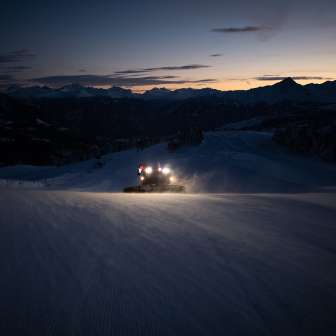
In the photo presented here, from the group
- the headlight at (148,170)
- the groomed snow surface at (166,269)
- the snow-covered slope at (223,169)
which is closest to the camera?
the groomed snow surface at (166,269)

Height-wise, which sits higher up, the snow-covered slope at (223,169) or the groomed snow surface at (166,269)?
the groomed snow surface at (166,269)

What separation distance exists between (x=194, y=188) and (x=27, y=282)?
964 inches

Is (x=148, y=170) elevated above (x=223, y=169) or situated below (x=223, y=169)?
above

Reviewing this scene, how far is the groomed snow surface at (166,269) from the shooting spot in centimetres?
388

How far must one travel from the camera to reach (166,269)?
17.1 ft

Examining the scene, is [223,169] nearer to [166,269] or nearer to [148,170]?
[148,170]

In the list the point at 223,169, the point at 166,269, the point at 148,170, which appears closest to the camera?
the point at 166,269

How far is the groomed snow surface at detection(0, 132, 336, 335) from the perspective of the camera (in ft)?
12.7

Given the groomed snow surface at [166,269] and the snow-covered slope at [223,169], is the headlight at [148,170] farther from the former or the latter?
the groomed snow surface at [166,269]

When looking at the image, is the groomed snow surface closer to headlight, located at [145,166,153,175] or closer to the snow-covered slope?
headlight, located at [145,166,153,175]

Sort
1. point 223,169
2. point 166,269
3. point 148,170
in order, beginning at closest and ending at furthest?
point 166,269 → point 148,170 → point 223,169

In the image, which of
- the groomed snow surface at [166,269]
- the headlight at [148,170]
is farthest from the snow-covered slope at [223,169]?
the groomed snow surface at [166,269]

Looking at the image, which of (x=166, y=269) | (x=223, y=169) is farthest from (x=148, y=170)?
(x=166, y=269)

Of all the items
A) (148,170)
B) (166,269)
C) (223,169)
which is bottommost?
(223,169)
